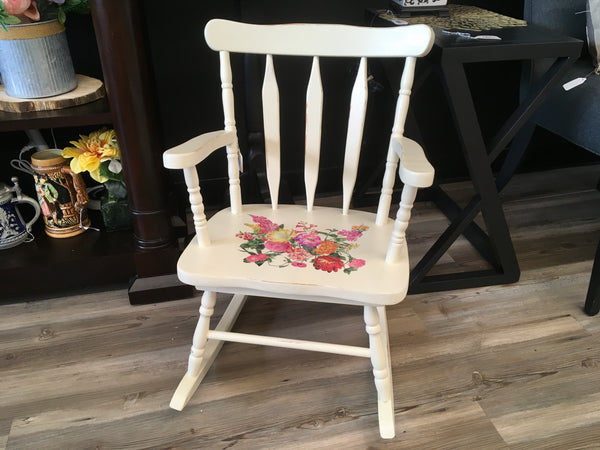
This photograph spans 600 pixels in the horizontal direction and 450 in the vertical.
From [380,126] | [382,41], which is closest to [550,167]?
[380,126]

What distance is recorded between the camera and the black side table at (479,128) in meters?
1.26

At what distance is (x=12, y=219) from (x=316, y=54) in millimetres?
1045

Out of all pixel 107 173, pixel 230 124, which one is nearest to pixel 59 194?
pixel 107 173

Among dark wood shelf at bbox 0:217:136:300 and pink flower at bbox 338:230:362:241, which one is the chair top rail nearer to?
pink flower at bbox 338:230:362:241

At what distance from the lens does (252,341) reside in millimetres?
1139

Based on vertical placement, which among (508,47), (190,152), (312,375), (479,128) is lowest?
(312,375)

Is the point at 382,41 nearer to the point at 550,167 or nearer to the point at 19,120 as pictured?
the point at 19,120

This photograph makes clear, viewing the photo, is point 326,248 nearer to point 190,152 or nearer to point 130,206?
point 190,152

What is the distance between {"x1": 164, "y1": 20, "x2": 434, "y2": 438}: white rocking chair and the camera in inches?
38.2

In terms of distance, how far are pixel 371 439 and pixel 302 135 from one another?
46.5 inches

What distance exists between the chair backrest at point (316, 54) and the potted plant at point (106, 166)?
0.44 meters

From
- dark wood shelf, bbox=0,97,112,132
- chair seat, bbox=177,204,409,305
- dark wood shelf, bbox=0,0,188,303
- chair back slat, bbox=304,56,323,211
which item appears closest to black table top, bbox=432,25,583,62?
chair back slat, bbox=304,56,323,211

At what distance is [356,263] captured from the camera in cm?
103

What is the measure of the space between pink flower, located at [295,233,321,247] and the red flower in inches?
2.3
